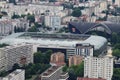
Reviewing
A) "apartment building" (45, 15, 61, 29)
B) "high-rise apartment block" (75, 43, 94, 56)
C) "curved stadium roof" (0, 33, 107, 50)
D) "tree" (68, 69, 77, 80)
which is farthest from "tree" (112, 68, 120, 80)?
"apartment building" (45, 15, 61, 29)

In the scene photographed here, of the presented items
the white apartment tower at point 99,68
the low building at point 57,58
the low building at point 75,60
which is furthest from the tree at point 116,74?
the low building at point 57,58

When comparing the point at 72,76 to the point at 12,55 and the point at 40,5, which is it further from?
the point at 40,5

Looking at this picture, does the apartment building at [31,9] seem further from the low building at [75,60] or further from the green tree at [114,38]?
the low building at [75,60]

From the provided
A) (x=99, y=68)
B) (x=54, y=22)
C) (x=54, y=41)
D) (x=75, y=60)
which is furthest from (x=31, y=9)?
(x=99, y=68)

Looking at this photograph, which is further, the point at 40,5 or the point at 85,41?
the point at 40,5

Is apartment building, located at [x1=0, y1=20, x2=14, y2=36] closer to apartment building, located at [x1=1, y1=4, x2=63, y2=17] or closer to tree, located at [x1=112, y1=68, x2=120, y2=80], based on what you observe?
apartment building, located at [x1=1, y1=4, x2=63, y2=17]

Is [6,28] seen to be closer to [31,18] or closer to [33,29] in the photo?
[33,29]

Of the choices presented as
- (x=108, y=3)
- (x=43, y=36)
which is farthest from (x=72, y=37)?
(x=108, y=3)
